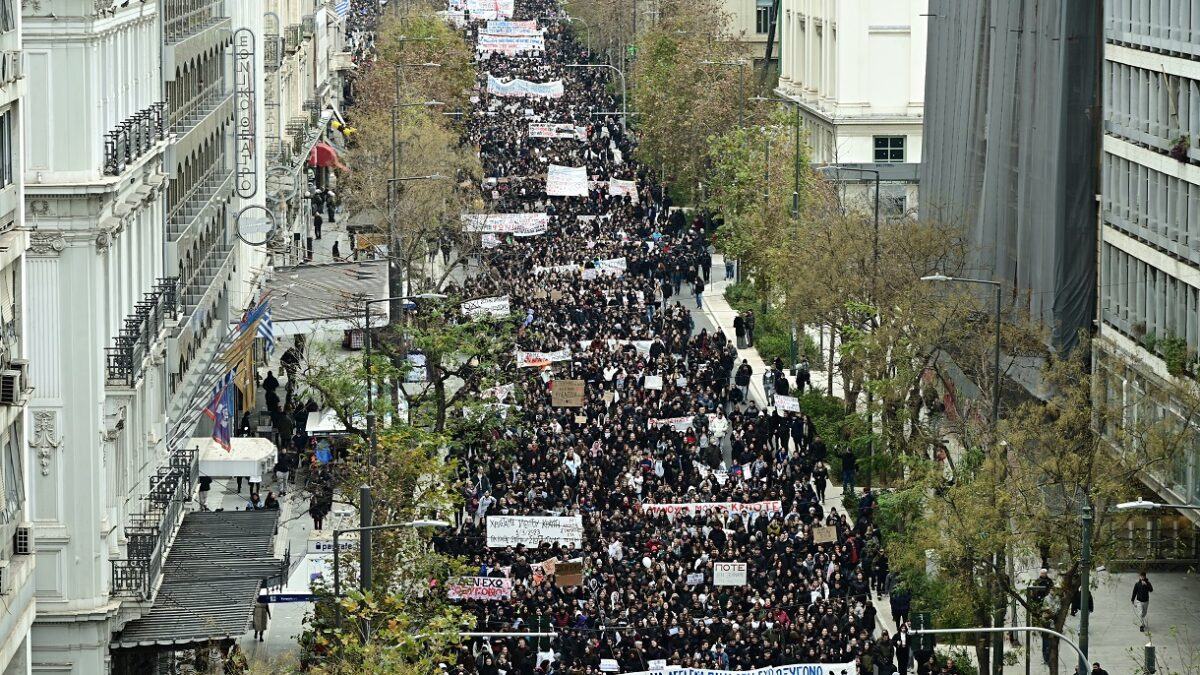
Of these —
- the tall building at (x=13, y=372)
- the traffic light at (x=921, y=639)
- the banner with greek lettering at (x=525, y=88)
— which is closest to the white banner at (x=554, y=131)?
the banner with greek lettering at (x=525, y=88)

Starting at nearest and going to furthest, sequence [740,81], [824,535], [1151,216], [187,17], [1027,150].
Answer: [824,535] < [1151,216] < [187,17] < [1027,150] < [740,81]

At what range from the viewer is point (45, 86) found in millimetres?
41688

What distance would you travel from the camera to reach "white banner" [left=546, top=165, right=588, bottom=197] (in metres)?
113

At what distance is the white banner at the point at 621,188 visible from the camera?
384 ft

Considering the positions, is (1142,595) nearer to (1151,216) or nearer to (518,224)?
(1151,216)

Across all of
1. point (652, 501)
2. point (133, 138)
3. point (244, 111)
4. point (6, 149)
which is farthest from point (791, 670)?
point (244, 111)

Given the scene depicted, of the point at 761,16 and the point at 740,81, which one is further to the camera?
the point at 761,16

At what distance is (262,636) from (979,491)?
14.6m

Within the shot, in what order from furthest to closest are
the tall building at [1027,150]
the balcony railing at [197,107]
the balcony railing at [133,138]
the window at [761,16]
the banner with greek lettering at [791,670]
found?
1. the window at [761,16]
2. the tall building at [1027,150]
3. the balcony railing at [197,107]
4. the banner with greek lettering at [791,670]
5. the balcony railing at [133,138]

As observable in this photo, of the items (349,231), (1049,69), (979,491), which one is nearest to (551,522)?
(979,491)

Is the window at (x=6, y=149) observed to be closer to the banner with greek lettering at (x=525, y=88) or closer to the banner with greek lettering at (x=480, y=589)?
the banner with greek lettering at (x=480, y=589)

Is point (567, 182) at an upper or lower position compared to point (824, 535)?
upper

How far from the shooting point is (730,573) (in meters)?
52.9

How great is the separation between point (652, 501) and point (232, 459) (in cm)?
973
